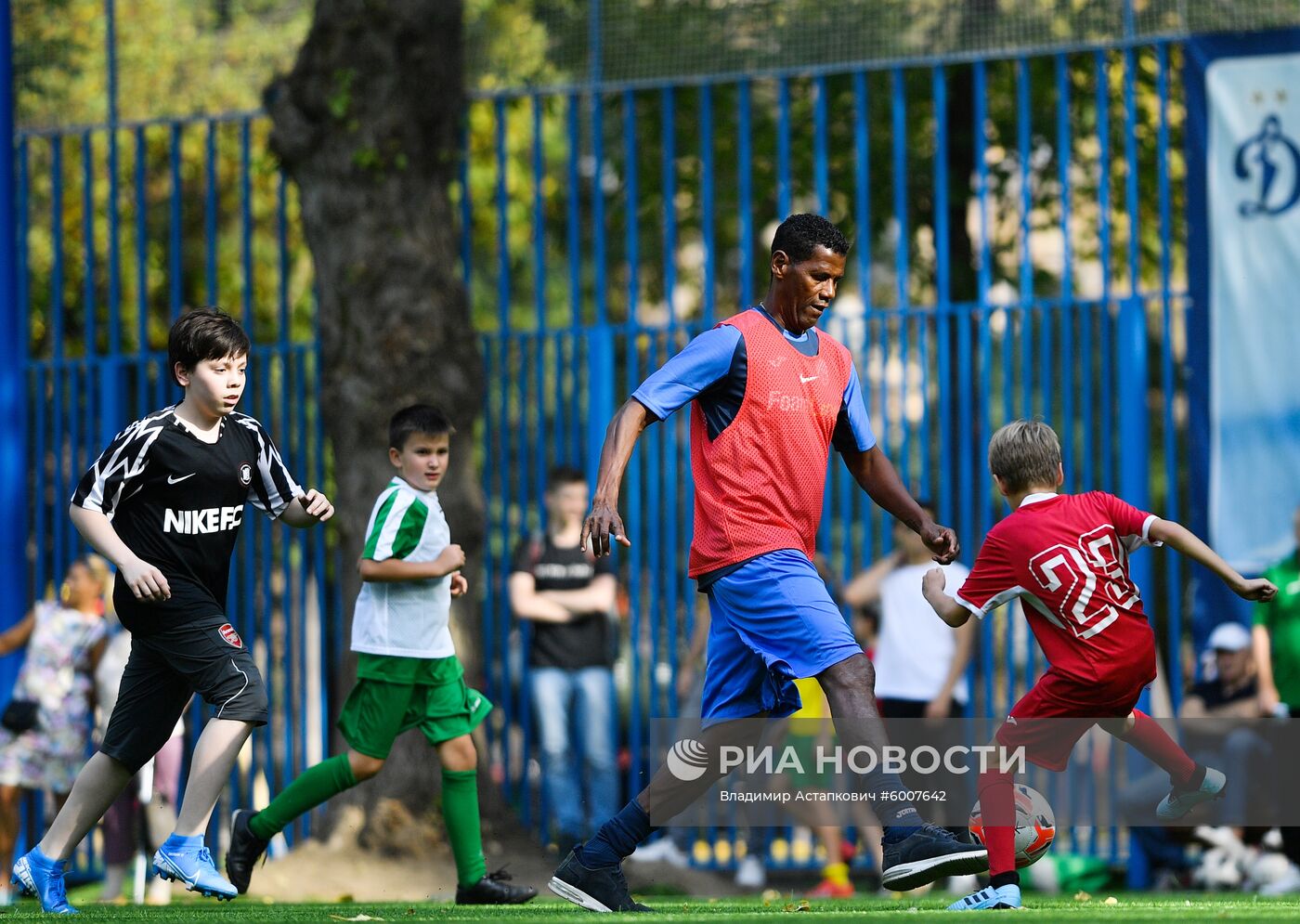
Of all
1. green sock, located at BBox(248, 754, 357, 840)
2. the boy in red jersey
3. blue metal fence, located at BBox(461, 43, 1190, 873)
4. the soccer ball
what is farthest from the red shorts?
blue metal fence, located at BBox(461, 43, 1190, 873)

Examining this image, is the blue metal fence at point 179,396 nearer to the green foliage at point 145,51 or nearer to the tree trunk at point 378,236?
the green foliage at point 145,51

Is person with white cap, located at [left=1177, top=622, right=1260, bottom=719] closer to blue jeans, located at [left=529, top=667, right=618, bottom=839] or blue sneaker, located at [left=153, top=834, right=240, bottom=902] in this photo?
blue jeans, located at [left=529, top=667, right=618, bottom=839]

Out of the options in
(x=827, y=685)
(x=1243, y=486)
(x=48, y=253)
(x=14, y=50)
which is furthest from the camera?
(x=48, y=253)

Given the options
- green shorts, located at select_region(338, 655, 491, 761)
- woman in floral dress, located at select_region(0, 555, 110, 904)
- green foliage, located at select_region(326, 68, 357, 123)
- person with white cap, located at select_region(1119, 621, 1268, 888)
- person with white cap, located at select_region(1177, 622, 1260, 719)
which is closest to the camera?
green shorts, located at select_region(338, 655, 491, 761)

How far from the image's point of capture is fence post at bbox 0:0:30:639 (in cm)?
1051

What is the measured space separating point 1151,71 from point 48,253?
32.1 ft

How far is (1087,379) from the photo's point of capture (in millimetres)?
9867

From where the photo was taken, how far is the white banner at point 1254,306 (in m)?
9.61

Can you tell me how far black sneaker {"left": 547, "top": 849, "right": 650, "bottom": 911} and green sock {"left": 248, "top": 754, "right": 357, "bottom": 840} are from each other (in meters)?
1.52

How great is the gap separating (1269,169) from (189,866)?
687 centimetres

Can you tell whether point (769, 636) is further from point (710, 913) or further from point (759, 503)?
point (710, 913)

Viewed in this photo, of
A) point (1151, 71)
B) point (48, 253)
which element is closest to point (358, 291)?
point (1151, 71)

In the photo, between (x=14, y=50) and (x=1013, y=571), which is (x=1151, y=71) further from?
(x=14, y=50)

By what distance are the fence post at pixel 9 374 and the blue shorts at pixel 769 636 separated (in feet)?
20.2
